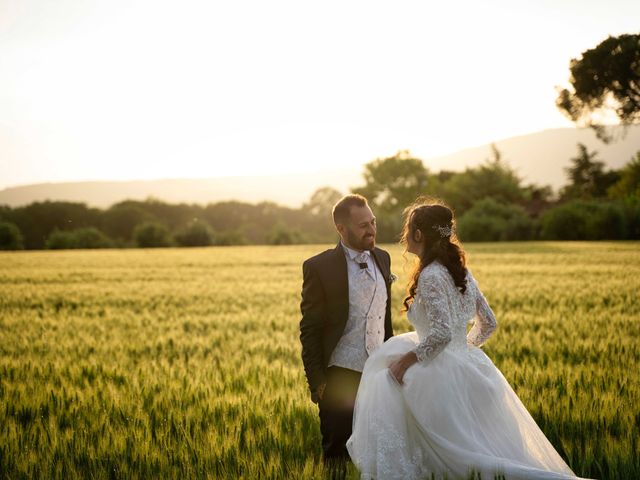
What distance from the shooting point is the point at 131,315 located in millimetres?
12586

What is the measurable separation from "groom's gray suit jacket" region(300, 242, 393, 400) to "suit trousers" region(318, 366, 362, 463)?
141 millimetres

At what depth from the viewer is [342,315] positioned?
4.07 metres

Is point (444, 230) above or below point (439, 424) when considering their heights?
above

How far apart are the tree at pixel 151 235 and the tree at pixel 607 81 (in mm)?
37635

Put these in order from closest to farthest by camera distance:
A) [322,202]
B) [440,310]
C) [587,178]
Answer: [440,310], [587,178], [322,202]

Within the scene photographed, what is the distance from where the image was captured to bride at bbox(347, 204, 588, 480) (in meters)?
3.67

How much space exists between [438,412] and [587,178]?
8210cm

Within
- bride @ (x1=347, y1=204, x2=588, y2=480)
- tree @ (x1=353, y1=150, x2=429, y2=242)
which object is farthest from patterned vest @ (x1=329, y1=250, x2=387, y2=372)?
tree @ (x1=353, y1=150, x2=429, y2=242)

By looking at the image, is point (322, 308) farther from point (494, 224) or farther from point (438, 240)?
point (494, 224)

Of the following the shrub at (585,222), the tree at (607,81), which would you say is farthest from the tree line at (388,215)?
the tree at (607,81)

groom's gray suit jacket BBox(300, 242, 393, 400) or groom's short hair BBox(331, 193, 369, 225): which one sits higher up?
groom's short hair BBox(331, 193, 369, 225)

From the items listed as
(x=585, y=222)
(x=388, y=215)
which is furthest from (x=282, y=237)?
(x=585, y=222)

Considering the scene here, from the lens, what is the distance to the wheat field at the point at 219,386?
4137 mm

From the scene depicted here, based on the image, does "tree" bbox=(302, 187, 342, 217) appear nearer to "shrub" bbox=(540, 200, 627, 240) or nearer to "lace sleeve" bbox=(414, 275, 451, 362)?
"shrub" bbox=(540, 200, 627, 240)
